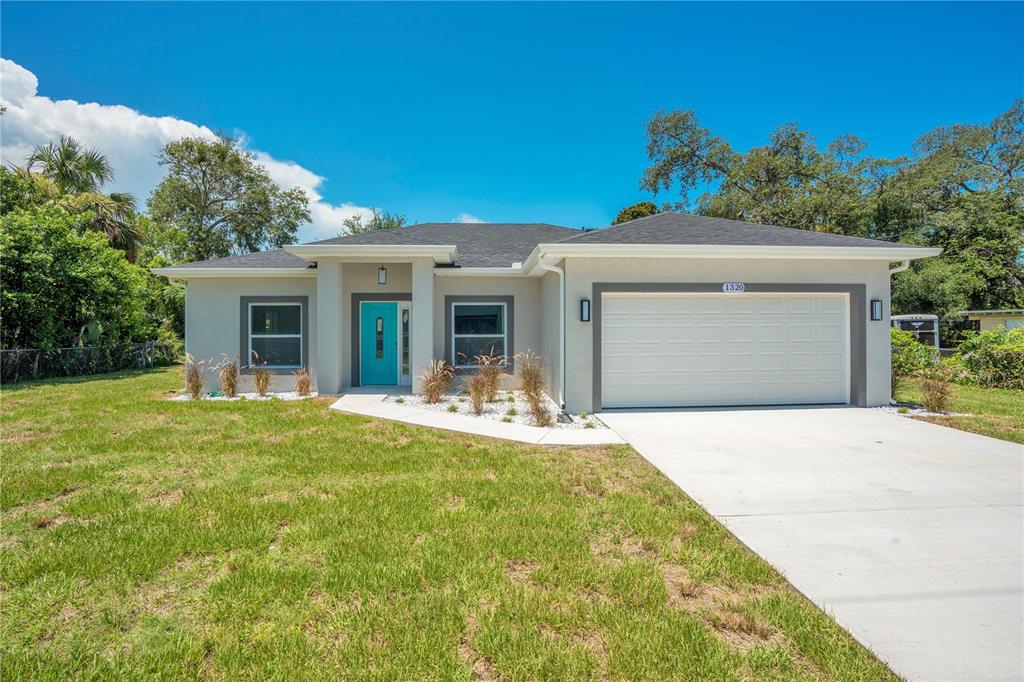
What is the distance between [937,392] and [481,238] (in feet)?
37.0

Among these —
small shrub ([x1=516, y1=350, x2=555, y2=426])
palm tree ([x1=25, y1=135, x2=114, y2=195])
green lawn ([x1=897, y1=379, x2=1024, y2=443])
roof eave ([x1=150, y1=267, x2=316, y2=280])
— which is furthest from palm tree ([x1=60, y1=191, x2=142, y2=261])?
green lawn ([x1=897, y1=379, x2=1024, y2=443])

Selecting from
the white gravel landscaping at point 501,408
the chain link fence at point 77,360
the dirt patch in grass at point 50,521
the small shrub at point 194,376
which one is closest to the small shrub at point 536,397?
the white gravel landscaping at point 501,408

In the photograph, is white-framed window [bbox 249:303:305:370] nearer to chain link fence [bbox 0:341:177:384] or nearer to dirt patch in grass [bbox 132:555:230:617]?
chain link fence [bbox 0:341:177:384]

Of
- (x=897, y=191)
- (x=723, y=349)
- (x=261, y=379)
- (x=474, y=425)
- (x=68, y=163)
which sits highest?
(x=897, y=191)

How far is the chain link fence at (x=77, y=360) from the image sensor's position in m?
11.9

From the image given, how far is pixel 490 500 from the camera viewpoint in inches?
161

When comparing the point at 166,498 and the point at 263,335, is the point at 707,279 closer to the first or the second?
the point at 166,498

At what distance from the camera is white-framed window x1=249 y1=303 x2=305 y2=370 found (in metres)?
11.2

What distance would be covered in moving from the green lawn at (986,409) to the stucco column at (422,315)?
9.50 metres

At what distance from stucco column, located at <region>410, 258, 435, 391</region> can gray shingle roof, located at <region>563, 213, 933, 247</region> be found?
11.6 feet

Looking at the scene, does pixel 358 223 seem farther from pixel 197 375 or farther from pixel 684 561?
pixel 684 561

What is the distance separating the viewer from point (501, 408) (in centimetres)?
872

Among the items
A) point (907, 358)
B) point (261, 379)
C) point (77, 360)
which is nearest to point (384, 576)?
point (261, 379)

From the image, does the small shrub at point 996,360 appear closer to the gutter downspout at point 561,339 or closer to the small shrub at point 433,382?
the gutter downspout at point 561,339
